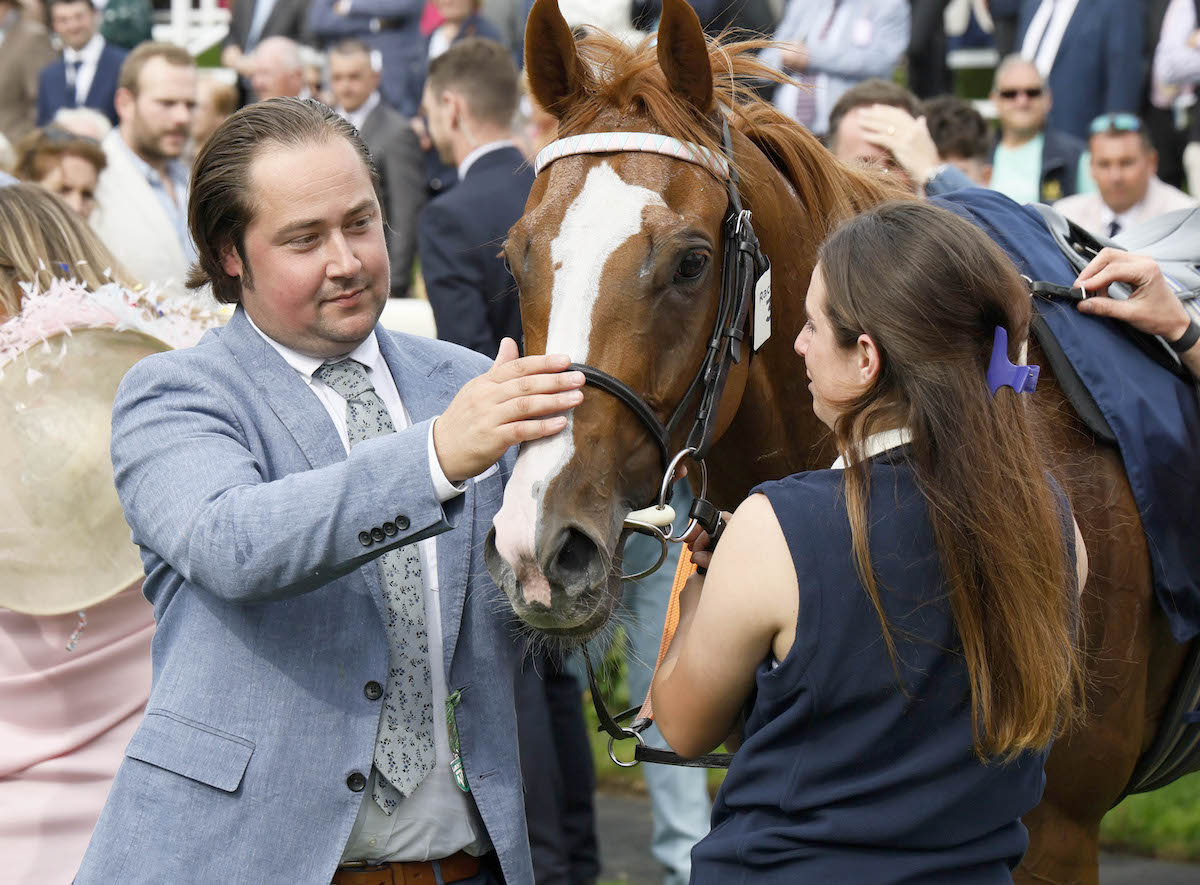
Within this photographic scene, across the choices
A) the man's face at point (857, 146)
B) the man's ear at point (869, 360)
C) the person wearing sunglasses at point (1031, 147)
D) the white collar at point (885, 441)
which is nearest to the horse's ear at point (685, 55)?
the man's ear at point (869, 360)

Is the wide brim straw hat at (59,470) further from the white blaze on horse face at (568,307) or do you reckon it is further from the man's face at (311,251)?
the white blaze on horse face at (568,307)

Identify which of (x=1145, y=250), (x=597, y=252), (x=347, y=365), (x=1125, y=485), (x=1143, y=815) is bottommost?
(x=1143, y=815)

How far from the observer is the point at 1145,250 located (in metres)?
3.49

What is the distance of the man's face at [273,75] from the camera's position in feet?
31.4

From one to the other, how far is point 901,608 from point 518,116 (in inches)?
187

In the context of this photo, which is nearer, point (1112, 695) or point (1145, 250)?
point (1112, 695)

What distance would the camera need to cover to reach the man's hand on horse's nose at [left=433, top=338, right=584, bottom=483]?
190 cm

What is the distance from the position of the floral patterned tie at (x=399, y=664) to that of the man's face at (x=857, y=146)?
192cm

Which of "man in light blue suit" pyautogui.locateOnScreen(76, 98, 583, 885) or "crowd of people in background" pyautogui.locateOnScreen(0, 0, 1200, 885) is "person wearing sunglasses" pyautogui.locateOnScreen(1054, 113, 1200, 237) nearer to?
"crowd of people in background" pyautogui.locateOnScreen(0, 0, 1200, 885)

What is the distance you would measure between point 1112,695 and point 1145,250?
1235 mm

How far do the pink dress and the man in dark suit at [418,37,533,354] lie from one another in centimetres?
214

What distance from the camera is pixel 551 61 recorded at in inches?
106

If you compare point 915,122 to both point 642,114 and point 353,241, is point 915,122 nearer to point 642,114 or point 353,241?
point 642,114

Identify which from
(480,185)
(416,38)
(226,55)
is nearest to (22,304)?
(480,185)
